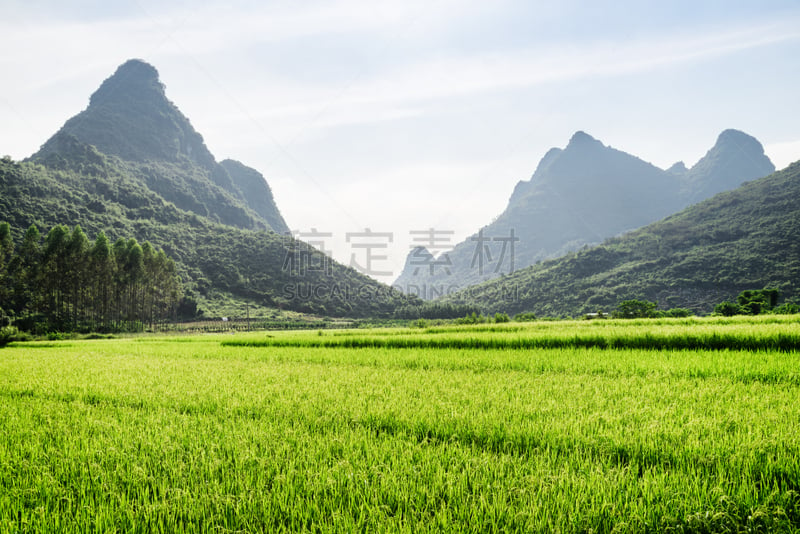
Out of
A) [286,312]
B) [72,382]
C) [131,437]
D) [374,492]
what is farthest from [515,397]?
[286,312]

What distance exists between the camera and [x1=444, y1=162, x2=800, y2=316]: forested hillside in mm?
96688

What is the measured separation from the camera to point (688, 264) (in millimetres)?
109438

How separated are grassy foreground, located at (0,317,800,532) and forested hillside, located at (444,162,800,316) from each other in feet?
369

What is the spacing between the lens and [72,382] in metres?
7.35

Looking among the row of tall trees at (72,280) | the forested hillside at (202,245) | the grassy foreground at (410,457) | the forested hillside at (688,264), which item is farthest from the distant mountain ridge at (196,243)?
the grassy foreground at (410,457)

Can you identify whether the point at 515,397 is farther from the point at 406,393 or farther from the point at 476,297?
the point at 476,297

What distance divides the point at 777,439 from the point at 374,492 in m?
3.44

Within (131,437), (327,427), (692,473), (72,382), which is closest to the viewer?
(692,473)

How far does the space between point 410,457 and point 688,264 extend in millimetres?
134588

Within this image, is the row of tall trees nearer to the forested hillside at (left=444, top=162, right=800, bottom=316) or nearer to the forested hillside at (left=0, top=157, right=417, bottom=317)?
the forested hillside at (left=0, top=157, right=417, bottom=317)

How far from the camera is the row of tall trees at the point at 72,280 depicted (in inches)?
1929

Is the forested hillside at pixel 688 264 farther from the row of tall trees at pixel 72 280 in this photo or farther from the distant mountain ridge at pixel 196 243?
the row of tall trees at pixel 72 280

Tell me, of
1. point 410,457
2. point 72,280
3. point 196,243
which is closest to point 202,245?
point 196,243

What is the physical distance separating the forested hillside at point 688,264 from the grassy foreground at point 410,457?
11247cm
